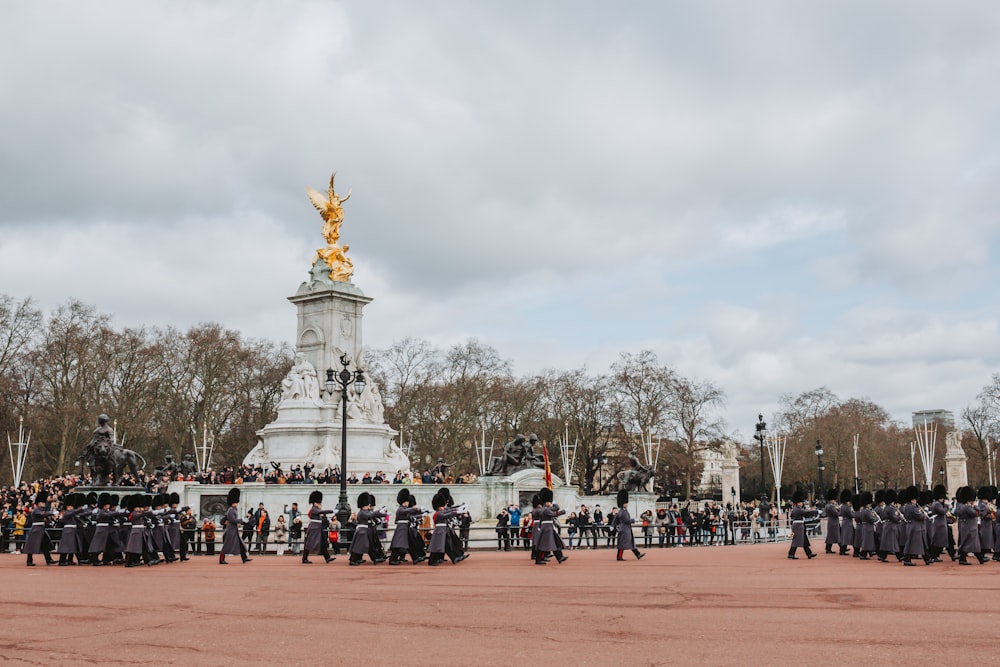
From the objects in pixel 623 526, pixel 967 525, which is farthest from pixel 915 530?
pixel 623 526

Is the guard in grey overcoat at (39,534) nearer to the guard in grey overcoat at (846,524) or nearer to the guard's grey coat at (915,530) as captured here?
the guard in grey overcoat at (846,524)

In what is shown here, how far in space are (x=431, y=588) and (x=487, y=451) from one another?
59632mm

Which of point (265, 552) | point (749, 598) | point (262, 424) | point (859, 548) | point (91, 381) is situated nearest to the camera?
point (749, 598)

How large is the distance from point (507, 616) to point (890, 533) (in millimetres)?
12709

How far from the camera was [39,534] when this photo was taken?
22.0 meters

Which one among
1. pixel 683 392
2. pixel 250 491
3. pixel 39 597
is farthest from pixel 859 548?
pixel 683 392

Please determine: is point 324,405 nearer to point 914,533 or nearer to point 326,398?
point 326,398

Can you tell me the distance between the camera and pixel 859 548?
901 inches

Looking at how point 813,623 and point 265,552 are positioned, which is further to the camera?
point 265,552

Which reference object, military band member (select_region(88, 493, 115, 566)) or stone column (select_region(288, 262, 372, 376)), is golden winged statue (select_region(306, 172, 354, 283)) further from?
military band member (select_region(88, 493, 115, 566))

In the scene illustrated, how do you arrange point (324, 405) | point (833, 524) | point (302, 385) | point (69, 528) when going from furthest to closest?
point (302, 385) < point (324, 405) < point (833, 524) < point (69, 528)

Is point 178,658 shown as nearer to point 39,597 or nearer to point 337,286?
point 39,597

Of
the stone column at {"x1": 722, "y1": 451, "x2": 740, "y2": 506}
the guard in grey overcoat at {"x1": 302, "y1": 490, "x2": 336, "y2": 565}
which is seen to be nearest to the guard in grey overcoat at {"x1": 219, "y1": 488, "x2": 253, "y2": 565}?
the guard in grey overcoat at {"x1": 302, "y1": 490, "x2": 336, "y2": 565}

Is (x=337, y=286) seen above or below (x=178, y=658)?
above
